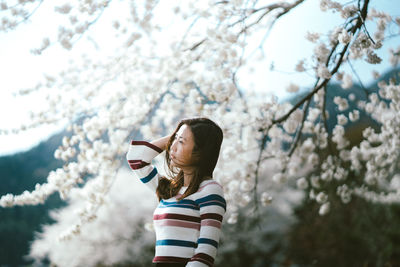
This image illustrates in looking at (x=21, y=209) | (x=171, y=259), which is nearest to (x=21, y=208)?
(x=21, y=209)

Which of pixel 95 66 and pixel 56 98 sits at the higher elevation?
pixel 95 66

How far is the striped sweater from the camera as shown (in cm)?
91

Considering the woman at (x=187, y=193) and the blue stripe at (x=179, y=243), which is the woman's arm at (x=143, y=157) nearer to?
the woman at (x=187, y=193)

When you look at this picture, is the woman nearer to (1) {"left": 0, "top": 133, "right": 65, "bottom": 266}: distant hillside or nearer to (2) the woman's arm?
(2) the woman's arm

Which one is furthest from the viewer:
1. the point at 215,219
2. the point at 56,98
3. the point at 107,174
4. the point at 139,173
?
the point at 56,98

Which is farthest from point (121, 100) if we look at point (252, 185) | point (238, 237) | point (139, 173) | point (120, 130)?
point (238, 237)

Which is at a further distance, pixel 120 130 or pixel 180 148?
pixel 120 130

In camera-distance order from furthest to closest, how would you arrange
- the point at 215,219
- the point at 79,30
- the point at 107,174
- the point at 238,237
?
the point at 238,237 → the point at 107,174 → the point at 79,30 → the point at 215,219

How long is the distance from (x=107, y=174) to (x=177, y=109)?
→ 1.78ft

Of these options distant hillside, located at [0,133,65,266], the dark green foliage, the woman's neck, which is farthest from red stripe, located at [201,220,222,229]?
the dark green foliage

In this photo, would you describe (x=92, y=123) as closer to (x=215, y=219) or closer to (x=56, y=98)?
(x=56, y=98)

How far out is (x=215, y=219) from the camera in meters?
0.93

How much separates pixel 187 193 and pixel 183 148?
121 mm

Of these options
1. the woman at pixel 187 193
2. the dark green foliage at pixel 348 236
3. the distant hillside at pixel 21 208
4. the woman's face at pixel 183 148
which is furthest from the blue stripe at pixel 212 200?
the dark green foliage at pixel 348 236
